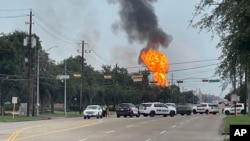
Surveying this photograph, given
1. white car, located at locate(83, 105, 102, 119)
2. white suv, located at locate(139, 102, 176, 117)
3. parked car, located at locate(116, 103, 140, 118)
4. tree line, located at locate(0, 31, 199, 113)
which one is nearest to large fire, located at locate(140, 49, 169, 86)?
tree line, located at locate(0, 31, 199, 113)

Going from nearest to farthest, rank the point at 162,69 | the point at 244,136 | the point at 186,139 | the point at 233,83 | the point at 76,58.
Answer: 1. the point at 244,136
2. the point at 233,83
3. the point at 186,139
4. the point at 162,69
5. the point at 76,58

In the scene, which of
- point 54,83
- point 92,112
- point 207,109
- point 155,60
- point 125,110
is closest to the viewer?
point 92,112

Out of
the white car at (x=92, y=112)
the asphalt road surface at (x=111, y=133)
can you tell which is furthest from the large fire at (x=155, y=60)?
the asphalt road surface at (x=111, y=133)

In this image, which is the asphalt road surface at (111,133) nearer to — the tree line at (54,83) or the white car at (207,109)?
the tree line at (54,83)

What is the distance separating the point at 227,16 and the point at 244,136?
8.93 m

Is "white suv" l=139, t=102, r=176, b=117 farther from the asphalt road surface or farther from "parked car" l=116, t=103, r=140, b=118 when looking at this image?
the asphalt road surface

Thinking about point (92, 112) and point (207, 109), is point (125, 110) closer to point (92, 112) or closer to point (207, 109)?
point (92, 112)

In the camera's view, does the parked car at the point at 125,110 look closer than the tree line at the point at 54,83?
Yes

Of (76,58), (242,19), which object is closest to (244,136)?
(242,19)

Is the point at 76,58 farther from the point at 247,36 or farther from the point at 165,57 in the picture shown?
the point at 247,36

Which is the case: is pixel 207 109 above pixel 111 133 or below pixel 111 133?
above

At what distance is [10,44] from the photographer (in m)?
80.2

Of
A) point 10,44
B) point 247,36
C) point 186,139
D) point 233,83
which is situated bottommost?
point 186,139

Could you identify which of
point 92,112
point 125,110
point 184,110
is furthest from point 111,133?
point 184,110
